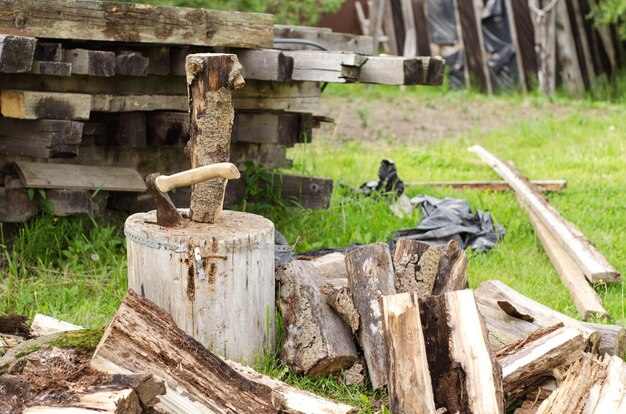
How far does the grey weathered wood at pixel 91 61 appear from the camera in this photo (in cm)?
498

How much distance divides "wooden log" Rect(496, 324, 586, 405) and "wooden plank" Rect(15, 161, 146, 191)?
2.86 metres

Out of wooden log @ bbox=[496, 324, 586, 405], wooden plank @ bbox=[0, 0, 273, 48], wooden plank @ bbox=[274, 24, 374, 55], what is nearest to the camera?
wooden log @ bbox=[496, 324, 586, 405]

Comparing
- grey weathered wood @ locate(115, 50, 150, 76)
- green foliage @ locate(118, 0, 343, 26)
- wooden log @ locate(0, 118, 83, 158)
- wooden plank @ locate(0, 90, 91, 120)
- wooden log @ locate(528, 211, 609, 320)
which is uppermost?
green foliage @ locate(118, 0, 343, 26)

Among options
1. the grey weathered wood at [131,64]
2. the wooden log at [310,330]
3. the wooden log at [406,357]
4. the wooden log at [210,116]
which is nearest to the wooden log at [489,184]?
the grey weathered wood at [131,64]

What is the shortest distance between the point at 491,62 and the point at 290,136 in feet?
28.5

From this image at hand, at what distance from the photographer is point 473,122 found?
472 inches

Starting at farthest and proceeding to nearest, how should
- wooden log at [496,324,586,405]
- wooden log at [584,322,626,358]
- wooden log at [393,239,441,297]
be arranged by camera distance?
wooden log at [393,239,441,297], wooden log at [584,322,626,358], wooden log at [496,324,586,405]

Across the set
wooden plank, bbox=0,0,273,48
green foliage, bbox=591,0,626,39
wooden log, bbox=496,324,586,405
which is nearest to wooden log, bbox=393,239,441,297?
wooden log, bbox=496,324,586,405

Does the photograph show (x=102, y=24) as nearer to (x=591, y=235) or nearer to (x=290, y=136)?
(x=290, y=136)

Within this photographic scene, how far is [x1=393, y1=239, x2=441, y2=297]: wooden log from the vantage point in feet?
14.2

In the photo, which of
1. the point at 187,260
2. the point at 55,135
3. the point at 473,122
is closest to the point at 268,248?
the point at 187,260

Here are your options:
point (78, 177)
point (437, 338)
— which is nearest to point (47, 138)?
point (78, 177)

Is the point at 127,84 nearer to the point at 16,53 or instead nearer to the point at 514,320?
the point at 16,53

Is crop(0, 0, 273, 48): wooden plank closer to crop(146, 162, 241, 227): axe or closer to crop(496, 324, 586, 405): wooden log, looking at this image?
crop(146, 162, 241, 227): axe
